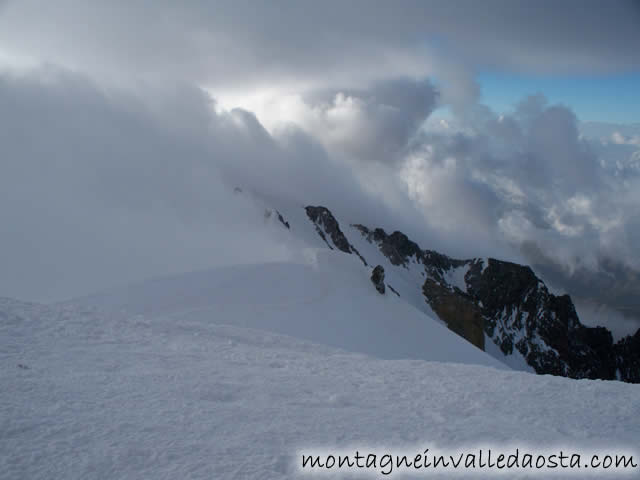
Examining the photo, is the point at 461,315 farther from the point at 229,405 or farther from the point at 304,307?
the point at 229,405

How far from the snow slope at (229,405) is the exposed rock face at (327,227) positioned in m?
139

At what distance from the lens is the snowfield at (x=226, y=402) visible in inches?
203

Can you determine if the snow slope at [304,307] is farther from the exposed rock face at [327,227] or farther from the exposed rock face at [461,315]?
the exposed rock face at [327,227]

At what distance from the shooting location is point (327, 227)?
159 m

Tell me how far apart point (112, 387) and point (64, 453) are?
212 cm

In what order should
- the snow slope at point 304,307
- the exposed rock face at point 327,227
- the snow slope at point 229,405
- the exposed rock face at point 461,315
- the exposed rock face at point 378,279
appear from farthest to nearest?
the exposed rock face at point 327,227 < the exposed rock face at point 461,315 < the exposed rock face at point 378,279 < the snow slope at point 304,307 < the snow slope at point 229,405

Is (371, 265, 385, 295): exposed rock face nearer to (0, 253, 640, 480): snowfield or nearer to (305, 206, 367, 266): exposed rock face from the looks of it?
(0, 253, 640, 480): snowfield

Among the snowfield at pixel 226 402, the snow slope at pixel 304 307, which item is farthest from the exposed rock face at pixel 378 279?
the snowfield at pixel 226 402

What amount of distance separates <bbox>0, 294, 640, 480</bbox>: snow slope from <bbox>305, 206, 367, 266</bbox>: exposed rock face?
138795 mm

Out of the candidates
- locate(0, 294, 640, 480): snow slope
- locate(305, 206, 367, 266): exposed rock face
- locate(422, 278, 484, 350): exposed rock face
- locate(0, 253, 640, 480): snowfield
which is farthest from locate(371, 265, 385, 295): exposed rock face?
locate(305, 206, 367, 266): exposed rock face

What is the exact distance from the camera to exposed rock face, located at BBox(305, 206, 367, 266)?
151500 millimetres

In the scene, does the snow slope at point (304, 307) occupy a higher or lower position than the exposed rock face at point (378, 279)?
lower

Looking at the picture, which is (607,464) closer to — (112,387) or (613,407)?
(613,407)

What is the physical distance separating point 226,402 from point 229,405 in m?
0.18
